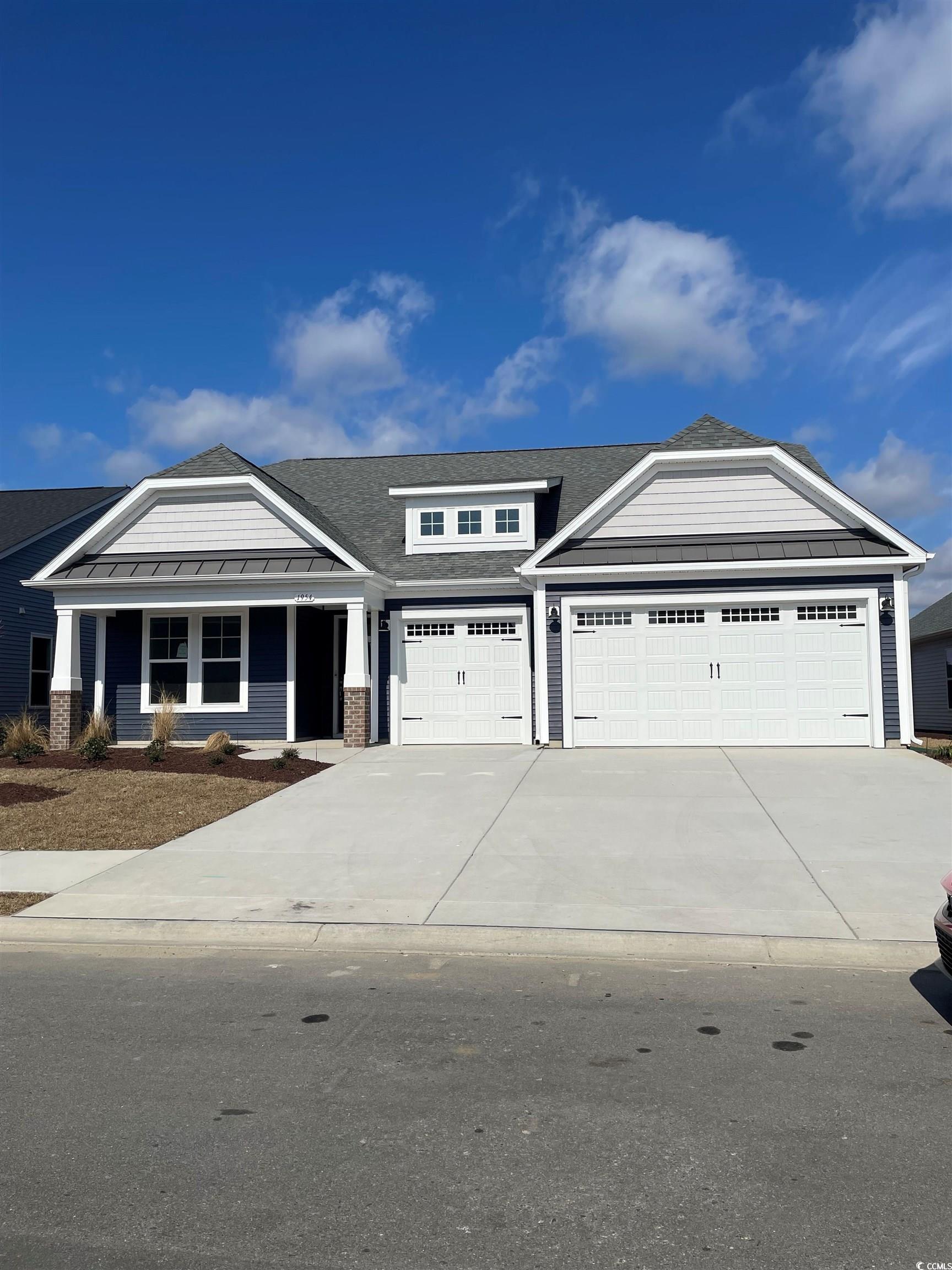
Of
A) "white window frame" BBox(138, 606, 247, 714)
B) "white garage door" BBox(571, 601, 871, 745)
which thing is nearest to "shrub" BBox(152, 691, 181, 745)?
Answer: "white window frame" BBox(138, 606, 247, 714)

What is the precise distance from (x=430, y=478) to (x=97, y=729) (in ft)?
30.7

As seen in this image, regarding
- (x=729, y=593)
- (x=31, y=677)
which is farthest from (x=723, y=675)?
(x=31, y=677)

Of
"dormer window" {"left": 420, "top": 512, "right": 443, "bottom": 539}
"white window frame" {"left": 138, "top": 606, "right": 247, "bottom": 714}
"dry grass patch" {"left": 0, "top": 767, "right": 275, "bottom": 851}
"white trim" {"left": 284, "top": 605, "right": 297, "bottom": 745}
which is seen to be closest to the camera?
"dry grass patch" {"left": 0, "top": 767, "right": 275, "bottom": 851}

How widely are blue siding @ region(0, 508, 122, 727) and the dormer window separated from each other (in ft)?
27.5

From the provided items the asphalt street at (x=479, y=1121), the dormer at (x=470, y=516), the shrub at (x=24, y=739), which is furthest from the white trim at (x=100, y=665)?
the asphalt street at (x=479, y=1121)

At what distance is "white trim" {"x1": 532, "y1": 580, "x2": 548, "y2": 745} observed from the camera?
56.2 ft

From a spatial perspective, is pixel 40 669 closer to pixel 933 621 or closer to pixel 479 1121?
pixel 479 1121

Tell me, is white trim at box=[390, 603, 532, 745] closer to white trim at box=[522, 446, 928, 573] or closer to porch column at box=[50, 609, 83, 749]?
white trim at box=[522, 446, 928, 573]

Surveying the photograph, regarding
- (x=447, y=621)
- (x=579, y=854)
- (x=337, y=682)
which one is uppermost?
(x=447, y=621)

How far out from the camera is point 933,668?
31.8 metres

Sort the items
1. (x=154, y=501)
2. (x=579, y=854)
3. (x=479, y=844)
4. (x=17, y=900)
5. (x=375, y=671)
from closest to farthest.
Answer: (x=17, y=900), (x=579, y=854), (x=479, y=844), (x=375, y=671), (x=154, y=501)

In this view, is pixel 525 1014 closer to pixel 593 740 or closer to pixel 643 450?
pixel 593 740

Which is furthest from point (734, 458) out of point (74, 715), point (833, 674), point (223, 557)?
point (74, 715)

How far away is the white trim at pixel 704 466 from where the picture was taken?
16.9 metres
